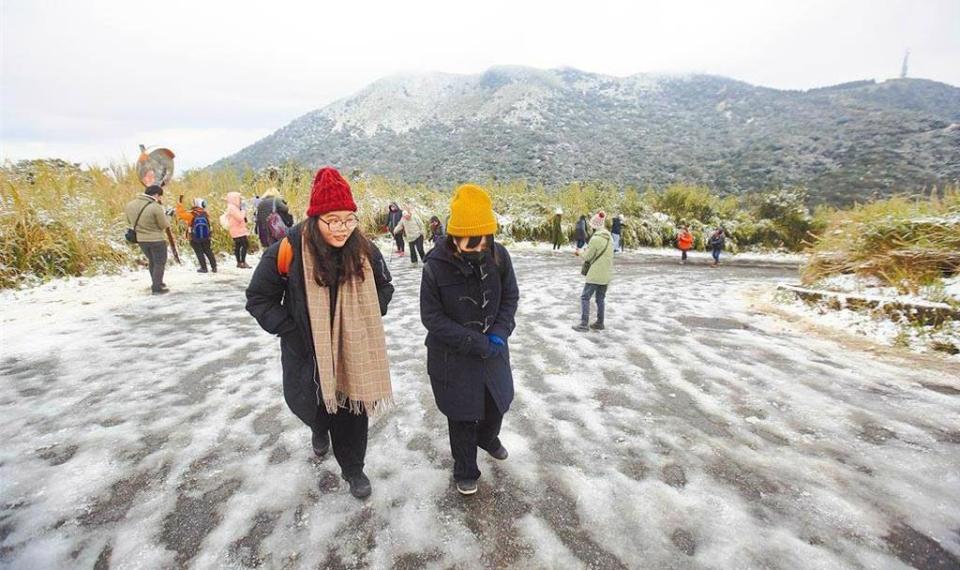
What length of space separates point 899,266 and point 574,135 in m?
64.7

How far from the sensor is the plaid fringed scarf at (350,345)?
1.98 metres

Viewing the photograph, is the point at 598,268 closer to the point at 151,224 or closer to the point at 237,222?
the point at 151,224

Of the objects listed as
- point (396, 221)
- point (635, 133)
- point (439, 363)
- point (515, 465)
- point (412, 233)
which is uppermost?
point (635, 133)

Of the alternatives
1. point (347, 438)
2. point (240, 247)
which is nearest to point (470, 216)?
point (347, 438)

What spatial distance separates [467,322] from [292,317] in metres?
0.87

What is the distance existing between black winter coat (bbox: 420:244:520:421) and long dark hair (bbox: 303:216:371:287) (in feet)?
1.13

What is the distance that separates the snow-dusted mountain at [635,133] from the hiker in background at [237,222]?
40.1 m

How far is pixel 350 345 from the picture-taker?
2.09 metres

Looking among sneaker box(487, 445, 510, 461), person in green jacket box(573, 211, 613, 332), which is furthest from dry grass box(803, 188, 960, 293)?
sneaker box(487, 445, 510, 461)

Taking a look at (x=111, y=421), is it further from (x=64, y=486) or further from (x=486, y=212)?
(x=486, y=212)

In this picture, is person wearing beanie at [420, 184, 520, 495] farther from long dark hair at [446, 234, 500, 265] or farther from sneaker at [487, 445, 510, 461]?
sneaker at [487, 445, 510, 461]

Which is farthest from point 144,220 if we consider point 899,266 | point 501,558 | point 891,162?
point 891,162

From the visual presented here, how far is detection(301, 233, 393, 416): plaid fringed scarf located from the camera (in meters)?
1.98

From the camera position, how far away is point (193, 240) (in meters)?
8.01
